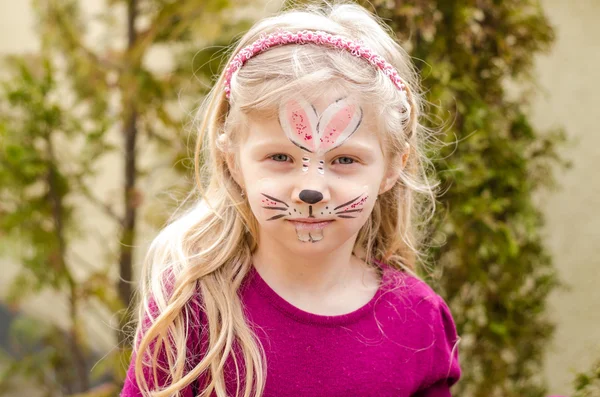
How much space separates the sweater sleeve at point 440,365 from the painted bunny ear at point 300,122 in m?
0.64

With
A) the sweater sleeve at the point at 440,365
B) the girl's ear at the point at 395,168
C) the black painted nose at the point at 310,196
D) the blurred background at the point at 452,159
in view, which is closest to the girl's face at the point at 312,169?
the black painted nose at the point at 310,196

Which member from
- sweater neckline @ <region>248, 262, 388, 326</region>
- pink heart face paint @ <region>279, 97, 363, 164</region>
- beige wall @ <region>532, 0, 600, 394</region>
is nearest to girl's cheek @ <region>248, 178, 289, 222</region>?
pink heart face paint @ <region>279, 97, 363, 164</region>

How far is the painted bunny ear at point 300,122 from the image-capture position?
4.94 ft

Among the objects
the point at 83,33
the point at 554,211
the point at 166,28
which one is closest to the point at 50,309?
the point at 83,33

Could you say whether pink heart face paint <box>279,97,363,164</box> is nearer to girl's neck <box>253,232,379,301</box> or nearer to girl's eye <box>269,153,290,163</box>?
girl's eye <box>269,153,290,163</box>

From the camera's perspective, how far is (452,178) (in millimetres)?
2238

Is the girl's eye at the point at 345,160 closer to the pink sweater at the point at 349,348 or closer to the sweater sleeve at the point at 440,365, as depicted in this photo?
the pink sweater at the point at 349,348

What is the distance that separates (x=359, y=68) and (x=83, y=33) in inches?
90.7

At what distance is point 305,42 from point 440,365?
2.80 feet

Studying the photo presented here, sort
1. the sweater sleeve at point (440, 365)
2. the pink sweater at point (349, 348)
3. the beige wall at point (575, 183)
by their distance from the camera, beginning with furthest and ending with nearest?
the beige wall at point (575, 183) → the sweater sleeve at point (440, 365) → the pink sweater at point (349, 348)

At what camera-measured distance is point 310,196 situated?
149 centimetres

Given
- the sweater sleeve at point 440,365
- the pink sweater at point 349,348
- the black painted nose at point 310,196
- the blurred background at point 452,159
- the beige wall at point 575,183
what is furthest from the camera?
the beige wall at point 575,183

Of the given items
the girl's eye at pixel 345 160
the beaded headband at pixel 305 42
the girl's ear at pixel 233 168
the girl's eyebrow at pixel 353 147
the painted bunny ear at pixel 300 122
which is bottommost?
the girl's ear at pixel 233 168

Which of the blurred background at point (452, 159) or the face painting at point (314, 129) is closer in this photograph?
the face painting at point (314, 129)
